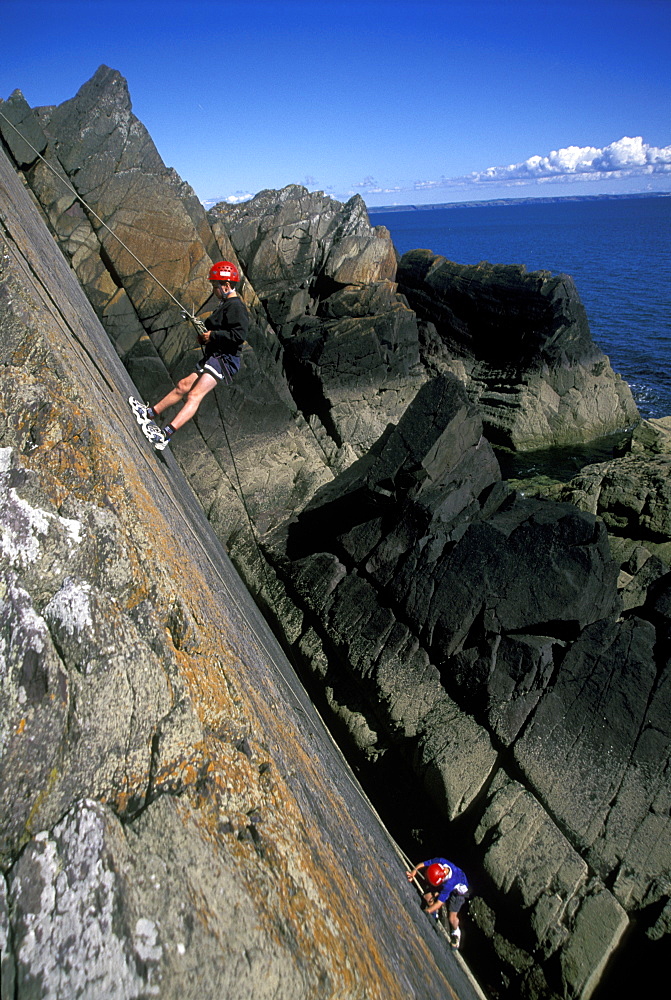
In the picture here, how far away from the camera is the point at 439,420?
10.4 metres

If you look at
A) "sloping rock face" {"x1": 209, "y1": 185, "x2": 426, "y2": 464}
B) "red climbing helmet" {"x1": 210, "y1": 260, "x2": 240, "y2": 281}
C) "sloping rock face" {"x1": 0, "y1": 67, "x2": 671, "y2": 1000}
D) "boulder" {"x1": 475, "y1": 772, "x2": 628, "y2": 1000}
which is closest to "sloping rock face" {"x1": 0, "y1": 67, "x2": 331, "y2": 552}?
"sloping rock face" {"x1": 0, "y1": 67, "x2": 671, "y2": 1000}

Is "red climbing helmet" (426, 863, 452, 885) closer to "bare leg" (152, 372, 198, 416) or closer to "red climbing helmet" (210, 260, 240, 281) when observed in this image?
"bare leg" (152, 372, 198, 416)

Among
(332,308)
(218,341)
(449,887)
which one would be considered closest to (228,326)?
(218,341)

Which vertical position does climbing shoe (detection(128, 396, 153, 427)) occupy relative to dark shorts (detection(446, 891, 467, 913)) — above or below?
above

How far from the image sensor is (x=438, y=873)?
573 centimetres

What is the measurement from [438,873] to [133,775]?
444 centimetres

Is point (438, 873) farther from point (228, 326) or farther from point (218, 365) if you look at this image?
point (228, 326)

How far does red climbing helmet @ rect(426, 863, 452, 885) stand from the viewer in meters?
5.71

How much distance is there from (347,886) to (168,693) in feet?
4.53

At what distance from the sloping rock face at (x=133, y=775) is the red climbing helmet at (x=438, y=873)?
1915 millimetres

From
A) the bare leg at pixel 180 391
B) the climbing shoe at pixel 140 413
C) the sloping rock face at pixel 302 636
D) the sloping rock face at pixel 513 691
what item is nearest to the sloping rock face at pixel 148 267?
the sloping rock face at pixel 302 636

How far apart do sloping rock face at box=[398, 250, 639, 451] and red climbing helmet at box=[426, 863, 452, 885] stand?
16.2 meters

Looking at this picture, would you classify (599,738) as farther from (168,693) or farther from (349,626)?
(168,693)

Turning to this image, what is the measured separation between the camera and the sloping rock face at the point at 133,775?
206 cm
